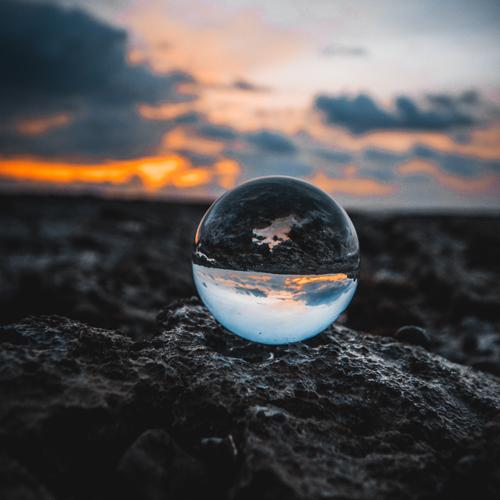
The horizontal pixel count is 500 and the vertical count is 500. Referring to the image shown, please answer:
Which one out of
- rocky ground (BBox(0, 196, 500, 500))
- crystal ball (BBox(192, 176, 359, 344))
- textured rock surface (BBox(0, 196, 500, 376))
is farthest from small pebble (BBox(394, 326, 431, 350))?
textured rock surface (BBox(0, 196, 500, 376))

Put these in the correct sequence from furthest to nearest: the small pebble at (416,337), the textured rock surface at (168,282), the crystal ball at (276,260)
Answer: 1. the textured rock surface at (168,282)
2. the small pebble at (416,337)
3. the crystal ball at (276,260)

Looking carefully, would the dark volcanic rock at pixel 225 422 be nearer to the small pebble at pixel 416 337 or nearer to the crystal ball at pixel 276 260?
the crystal ball at pixel 276 260

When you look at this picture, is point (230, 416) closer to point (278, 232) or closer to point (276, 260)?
point (276, 260)

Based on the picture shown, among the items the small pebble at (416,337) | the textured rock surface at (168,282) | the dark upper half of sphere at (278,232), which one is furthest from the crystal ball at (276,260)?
the textured rock surface at (168,282)

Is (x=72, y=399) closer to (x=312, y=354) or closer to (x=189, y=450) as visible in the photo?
→ (x=189, y=450)

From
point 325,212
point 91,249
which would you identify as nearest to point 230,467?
point 325,212

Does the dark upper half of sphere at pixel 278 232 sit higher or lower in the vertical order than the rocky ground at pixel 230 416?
higher

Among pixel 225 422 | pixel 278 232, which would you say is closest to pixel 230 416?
pixel 225 422
